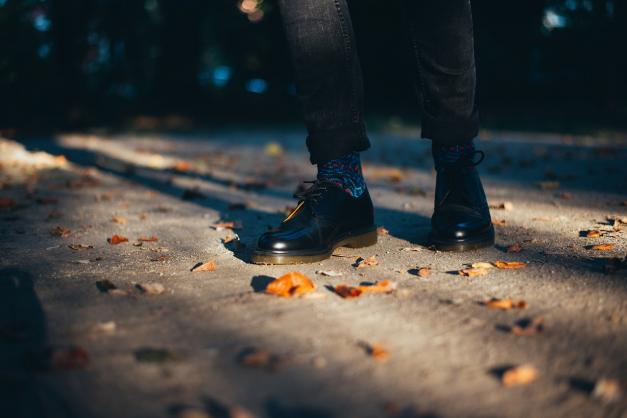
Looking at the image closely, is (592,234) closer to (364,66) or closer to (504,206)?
(504,206)

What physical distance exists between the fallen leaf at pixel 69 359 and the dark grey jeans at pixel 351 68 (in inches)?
43.7

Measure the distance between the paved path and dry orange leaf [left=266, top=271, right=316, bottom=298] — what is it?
4 centimetres

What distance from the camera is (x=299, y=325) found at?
1.45m

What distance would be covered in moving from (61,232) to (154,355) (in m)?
1.63

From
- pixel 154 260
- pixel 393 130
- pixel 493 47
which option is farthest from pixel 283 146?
pixel 493 47

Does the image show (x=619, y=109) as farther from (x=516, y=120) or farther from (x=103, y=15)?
(x=103, y=15)

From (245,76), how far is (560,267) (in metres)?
20.6

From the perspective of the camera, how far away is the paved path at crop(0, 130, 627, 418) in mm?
1109

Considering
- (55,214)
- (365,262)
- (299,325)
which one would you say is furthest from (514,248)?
(55,214)

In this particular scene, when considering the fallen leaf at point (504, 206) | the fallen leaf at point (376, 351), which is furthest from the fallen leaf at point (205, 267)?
the fallen leaf at point (504, 206)

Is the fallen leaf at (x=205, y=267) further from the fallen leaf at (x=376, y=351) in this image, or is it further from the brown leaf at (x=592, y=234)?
the brown leaf at (x=592, y=234)

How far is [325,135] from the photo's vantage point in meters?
2.07

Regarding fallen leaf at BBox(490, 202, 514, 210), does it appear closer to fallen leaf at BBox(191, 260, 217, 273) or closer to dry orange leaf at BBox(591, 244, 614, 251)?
dry orange leaf at BBox(591, 244, 614, 251)

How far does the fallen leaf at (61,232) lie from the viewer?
2646 mm
